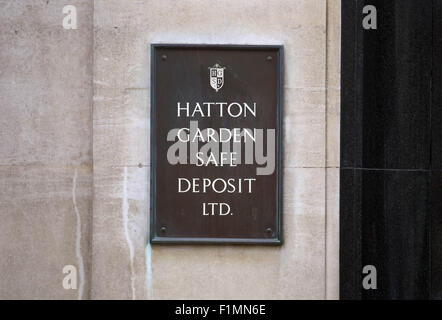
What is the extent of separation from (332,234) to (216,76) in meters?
2.12

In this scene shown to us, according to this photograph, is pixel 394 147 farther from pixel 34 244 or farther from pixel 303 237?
pixel 34 244

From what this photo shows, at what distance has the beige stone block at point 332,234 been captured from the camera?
570 cm

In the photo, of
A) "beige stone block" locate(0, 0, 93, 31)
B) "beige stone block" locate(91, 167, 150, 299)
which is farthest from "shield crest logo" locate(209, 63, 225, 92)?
"beige stone block" locate(0, 0, 93, 31)

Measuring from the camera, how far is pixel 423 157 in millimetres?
5914

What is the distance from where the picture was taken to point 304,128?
569 centimetres

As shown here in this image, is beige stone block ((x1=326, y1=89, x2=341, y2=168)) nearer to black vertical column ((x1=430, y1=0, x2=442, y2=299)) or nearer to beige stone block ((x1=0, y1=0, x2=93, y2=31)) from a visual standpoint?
black vertical column ((x1=430, y1=0, x2=442, y2=299))

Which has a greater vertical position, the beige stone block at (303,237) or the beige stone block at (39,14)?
the beige stone block at (39,14)

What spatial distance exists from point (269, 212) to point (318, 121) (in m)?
1.12

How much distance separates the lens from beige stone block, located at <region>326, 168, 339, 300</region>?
570 centimetres

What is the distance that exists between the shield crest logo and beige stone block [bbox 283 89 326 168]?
713mm

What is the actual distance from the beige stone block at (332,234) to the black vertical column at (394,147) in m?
0.24

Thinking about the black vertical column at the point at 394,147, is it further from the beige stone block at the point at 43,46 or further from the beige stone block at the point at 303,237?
the beige stone block at the point at 43,46

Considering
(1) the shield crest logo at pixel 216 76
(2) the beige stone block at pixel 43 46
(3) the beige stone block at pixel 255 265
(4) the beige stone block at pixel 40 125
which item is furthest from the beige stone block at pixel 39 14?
(3) the beige stone block at pixel 255 265

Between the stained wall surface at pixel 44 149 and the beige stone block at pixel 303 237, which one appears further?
the stained wall surface at pixel 44 149
